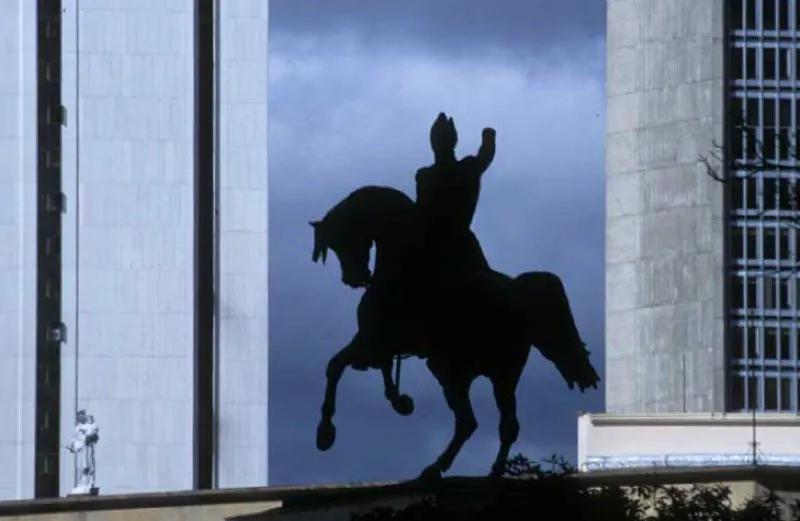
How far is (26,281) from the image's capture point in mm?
67312

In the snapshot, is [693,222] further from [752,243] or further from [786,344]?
[786,344]

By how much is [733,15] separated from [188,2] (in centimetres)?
3388

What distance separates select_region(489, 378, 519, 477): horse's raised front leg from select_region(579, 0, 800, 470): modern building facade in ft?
224

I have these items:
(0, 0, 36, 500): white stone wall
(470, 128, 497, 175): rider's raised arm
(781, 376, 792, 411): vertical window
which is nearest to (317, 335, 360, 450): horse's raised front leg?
(470, 128, 497, 175): rider's raised arm

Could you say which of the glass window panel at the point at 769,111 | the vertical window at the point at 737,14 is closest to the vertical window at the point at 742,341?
the glass window panel at the point at 769,111

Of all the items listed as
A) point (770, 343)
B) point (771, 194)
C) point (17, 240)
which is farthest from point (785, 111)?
point (771, 194)

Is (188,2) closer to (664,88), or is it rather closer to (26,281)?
(26,281)

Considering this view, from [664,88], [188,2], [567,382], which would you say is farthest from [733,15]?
[567,382]

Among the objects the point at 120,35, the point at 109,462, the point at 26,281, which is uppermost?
the point at 120,35

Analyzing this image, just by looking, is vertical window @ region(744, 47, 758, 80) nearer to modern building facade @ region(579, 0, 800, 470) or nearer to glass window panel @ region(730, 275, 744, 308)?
modern building facade @ region(579, 0, 800, 470)

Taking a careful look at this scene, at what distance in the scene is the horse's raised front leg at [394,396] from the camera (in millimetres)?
22141

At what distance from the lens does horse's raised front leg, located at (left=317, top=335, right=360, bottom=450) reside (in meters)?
22.3

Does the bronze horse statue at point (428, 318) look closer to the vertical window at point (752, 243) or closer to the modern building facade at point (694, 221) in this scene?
the modern building facade at point (694, 221)

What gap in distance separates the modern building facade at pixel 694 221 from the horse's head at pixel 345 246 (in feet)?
225
